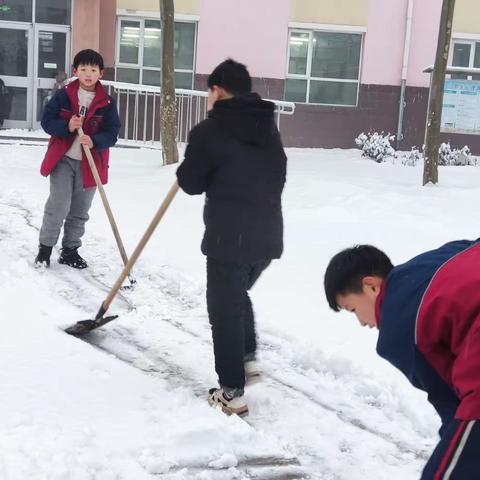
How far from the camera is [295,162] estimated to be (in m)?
12.9

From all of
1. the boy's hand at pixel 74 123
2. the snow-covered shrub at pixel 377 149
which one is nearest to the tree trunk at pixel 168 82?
the snow-covered shrub at pixel 377 149

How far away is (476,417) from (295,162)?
1152 centimetres

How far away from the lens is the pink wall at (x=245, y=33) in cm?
1531

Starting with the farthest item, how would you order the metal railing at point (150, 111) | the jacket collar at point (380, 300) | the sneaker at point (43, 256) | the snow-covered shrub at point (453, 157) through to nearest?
the metal railing at point (150, 111) → the snow-covered shrub at point (453, 157) → the sneaker at point (43, 256) → the jacket collar at point (380, 300)

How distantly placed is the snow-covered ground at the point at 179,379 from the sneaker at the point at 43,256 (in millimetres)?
105

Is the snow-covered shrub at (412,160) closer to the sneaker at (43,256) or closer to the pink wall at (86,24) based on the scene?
the pink wall at (86,24)

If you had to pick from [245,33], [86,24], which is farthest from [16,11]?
[245,33]

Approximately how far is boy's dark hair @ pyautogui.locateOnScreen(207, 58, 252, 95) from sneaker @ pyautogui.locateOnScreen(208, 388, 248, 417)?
4.53 ft

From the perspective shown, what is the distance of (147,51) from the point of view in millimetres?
15500

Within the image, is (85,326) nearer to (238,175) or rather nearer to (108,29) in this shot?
(238,175)

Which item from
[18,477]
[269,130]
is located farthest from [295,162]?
[18,477]

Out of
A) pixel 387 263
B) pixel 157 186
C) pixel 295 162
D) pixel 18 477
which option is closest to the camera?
pixel 387 263

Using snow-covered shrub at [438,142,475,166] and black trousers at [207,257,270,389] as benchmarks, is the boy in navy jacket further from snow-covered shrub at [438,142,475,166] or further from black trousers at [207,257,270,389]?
snow-covered shrub at [438,142,475,166]

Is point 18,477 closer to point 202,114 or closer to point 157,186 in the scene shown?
point 157,186
